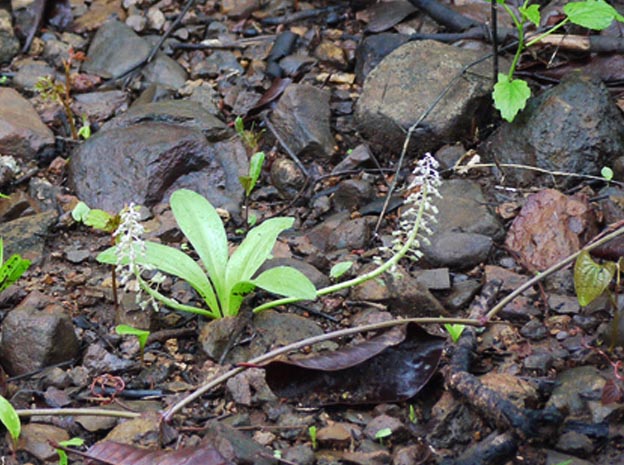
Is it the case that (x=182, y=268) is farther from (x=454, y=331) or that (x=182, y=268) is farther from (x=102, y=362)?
(x=454, y=331)

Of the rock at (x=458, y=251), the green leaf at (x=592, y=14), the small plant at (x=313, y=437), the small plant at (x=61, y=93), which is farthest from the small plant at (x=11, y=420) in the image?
the green leaf at (x=592, y=14)

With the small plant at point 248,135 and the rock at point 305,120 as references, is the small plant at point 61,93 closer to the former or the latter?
the small plant at point 248,135

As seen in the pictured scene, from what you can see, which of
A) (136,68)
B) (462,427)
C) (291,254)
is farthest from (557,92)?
(136,68)

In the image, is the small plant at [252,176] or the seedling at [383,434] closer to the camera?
the seedling at [383,434]

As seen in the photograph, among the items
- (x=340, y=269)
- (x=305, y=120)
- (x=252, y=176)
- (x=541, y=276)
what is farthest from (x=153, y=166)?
(x=541, y=276)

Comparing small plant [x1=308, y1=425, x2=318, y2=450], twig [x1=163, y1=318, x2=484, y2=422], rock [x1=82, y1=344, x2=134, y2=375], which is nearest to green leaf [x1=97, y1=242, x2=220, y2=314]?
rock [x1=82, y1=344, x2=134, y2=375]
